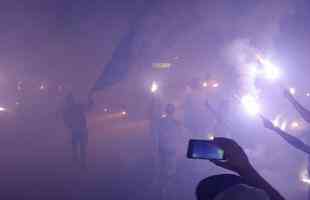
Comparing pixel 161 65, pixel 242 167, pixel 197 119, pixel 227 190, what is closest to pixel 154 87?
pixel 161 65

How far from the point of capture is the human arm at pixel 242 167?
1830 mm

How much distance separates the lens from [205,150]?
197 cm

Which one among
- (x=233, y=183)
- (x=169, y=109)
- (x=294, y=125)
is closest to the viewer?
(x=233, y=183)

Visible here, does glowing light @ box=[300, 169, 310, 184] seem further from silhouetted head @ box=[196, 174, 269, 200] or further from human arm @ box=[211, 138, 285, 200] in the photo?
silhouetted head @ box=[196, 174, 269, 200]

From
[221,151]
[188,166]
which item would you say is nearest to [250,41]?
[188,166]

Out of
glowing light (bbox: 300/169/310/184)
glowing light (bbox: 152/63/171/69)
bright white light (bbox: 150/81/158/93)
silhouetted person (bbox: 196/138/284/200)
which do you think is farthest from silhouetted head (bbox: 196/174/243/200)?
glowing light (bbox: 152/63/171/69)

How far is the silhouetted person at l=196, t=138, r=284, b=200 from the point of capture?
1.40 m

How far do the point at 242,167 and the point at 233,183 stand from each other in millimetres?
340

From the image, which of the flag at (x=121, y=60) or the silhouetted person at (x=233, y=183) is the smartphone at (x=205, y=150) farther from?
the flag at (x=121, y=60)

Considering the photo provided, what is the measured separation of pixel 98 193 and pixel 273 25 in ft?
63.5

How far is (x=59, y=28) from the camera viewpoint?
1839 cm

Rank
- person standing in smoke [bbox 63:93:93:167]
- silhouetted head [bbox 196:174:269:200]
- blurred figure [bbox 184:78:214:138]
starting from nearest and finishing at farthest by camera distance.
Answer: silhouetted head [bbox 196:174:269:200], person standing in smoke [bbox 63:93:93:167], blurred figure [bbox 184:78:214:138]

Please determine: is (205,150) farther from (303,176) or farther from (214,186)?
(303,176)

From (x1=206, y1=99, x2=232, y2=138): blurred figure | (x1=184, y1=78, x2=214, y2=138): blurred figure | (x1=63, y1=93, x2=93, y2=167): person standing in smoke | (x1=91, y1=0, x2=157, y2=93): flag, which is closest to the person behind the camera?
(x1=63, y1=93, x2=93, y2=167): person standing in smoke
